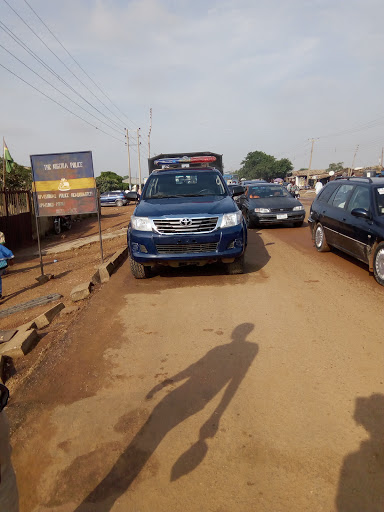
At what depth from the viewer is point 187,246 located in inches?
245

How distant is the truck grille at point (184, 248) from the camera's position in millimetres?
6215

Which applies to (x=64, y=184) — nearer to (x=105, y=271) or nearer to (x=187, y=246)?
(x=105, y=271)

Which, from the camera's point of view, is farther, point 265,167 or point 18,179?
point 265,167

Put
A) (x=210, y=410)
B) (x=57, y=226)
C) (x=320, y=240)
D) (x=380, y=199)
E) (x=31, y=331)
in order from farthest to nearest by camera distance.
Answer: (x=57, y=226)
(x=320, y=240)
(x=380, y=199)
(x=31, y=331)
(x=210, y=410)

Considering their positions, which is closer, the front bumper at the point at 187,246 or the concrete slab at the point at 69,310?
the concrete slab at the point at 69,310

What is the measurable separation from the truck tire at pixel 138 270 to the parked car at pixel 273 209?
6.92 metres

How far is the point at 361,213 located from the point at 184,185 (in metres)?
3.18

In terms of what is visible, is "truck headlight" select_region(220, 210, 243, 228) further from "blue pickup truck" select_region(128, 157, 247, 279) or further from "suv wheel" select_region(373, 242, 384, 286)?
"suv wheel" select_region(373, 242, 384, 286)

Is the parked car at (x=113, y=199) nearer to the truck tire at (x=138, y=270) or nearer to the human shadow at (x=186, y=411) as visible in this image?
the truck tire at (x=138, y=270)

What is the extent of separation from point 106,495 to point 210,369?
1527 mm

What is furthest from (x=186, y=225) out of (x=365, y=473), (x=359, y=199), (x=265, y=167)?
(x=265, y=167)

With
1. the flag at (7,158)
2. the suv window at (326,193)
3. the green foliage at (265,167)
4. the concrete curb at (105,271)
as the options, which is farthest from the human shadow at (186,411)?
the green foliage at (265,167)

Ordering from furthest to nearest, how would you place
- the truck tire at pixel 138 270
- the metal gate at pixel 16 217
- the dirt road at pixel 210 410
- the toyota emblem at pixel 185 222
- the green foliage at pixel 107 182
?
the green foliage at pixel 107 182, the metal gate at pixel 16 217, the truck tire at pixel 138 270, the toyota emblem at pixel 185 222, the dirt road at pixel 210 410

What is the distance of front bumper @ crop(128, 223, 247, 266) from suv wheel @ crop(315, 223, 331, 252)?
Answer: 294 centimetres
